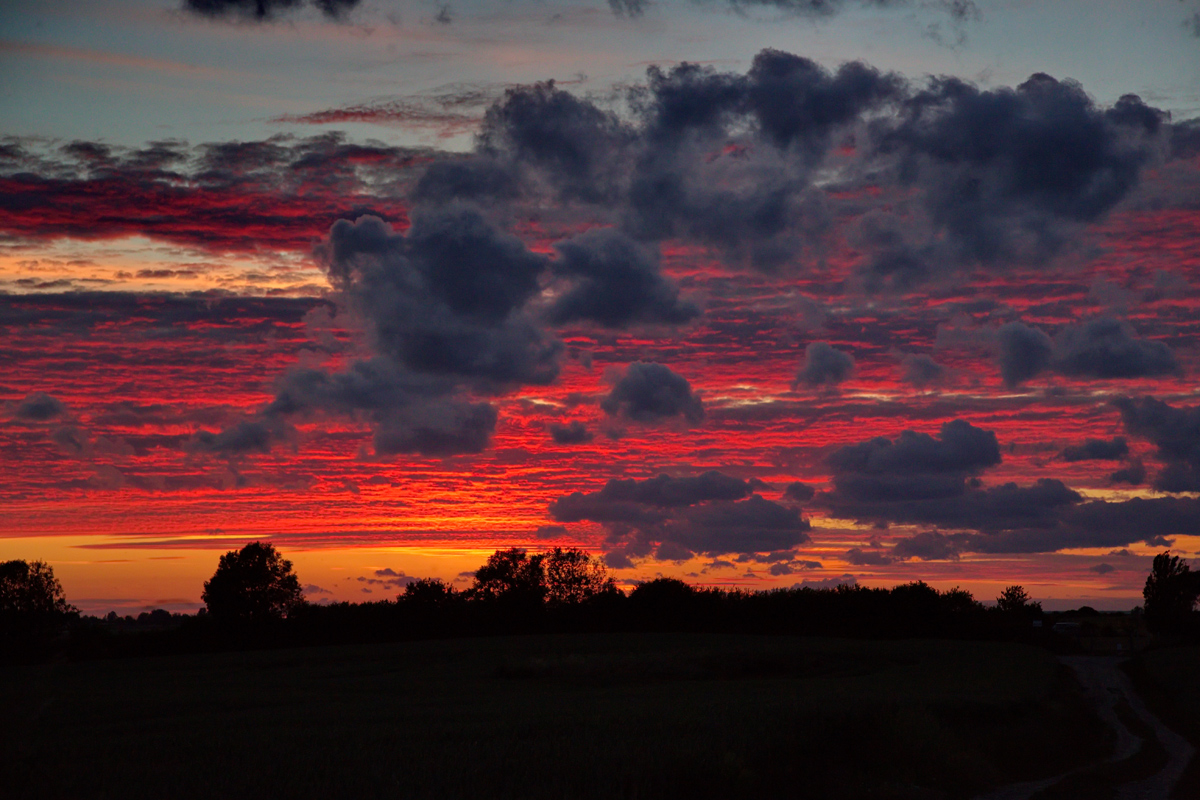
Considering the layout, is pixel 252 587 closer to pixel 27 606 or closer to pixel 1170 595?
pixel 27 606

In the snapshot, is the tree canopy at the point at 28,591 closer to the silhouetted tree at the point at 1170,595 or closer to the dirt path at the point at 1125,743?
the dirt path at the point at 1125,743

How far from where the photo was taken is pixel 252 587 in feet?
353

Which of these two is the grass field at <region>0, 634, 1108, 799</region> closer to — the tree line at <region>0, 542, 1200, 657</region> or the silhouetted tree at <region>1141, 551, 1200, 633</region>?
the tree line at <region>0, 542, 1200, 657</region>

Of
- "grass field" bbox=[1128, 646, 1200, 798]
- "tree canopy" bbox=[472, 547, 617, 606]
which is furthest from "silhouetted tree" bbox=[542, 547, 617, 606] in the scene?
"grass field" bbox=[1128, 646, 1200, 798]

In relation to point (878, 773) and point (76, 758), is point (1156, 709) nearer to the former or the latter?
point (878, 773)

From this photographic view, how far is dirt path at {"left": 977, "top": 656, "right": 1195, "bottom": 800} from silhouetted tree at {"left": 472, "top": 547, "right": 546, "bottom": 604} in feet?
270

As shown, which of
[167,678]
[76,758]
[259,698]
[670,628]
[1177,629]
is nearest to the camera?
[76,758]

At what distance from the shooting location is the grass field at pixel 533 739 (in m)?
16.2

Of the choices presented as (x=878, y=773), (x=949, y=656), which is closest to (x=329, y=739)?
(x=878, y=773)

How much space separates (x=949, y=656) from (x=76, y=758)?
60425mm

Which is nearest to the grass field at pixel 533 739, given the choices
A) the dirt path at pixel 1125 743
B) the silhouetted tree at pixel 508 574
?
the dirt path at pixel 1125 743

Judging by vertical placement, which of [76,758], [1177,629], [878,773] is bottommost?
[1177,629]

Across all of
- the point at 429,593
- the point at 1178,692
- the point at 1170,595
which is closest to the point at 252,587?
the point at 429,593

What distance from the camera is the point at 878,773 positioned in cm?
2114
